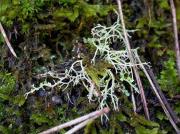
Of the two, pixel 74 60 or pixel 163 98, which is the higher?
pixel 74 60

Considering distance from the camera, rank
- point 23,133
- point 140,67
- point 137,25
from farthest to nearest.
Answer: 1. point 137,25
2. point 140,67
3. point 23,133

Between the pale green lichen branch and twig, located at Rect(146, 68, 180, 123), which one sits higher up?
the pale green lichen branch

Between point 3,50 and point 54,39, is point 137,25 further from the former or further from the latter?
point 3,50

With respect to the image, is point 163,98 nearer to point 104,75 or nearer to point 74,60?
point 104,75

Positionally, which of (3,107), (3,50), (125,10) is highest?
(125,10)

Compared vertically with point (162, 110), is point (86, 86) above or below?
above

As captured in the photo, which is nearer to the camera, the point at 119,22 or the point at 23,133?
the point at 23,133

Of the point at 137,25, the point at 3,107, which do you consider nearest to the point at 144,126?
the point at 137,25

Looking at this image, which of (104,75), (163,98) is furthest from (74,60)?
(163,98)

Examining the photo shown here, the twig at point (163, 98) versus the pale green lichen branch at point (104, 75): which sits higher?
the pale green lichen branch at point (104, 75)

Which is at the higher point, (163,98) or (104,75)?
(104,75)

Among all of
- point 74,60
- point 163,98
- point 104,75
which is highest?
point 74,60
